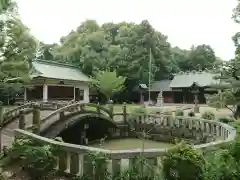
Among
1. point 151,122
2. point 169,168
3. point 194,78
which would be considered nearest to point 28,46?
point 151,122

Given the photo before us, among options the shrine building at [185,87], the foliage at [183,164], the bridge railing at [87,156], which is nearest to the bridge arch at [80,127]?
the bridge railing at [87,156]

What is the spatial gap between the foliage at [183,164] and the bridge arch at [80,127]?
351 inches

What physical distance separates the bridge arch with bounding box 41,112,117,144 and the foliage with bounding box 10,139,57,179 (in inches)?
271

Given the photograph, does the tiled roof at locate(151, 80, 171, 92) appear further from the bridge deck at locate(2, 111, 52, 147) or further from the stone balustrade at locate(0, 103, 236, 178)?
the bridge deck at locate(2, 111, 52, 147)

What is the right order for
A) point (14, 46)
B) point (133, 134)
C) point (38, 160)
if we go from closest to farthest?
point (38, 160), point (14, 46), point (133, 134)

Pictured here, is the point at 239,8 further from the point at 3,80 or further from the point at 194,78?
the point at 194,78

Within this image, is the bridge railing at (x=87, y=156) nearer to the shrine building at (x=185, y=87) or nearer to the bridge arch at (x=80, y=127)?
the bridge arch at (x=80, y=127)

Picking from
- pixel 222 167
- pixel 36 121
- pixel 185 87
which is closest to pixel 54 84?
pixel 36 121

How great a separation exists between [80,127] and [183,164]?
12.0 m

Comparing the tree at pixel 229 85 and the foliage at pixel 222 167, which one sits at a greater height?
the tree at pixel 229 85

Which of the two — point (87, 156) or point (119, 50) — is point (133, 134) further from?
point (119, 50)

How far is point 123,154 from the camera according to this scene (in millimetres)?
5293

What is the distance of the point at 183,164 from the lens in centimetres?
482

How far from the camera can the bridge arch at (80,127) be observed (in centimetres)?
1345
